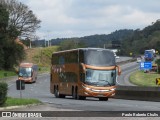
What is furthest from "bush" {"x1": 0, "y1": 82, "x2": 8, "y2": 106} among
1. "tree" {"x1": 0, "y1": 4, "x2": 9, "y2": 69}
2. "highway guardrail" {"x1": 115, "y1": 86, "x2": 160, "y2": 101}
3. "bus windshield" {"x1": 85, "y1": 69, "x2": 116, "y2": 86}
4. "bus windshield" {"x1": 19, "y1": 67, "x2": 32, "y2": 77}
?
"tree" {"x1": 0, "y1": 4, "x2": 9, "y2": 69}

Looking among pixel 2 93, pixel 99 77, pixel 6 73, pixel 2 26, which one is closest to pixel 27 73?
pixel 6 73

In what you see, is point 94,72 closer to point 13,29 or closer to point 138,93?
point 138,93

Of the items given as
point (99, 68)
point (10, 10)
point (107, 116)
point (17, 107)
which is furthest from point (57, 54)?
point (10, 10)

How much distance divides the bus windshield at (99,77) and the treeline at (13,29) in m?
68.9

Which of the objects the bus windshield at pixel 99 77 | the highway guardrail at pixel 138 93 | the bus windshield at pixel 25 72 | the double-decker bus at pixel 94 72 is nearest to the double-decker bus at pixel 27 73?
the bus windshield at pixel 25 72

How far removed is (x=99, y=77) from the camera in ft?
126

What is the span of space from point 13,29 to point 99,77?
2996 inches

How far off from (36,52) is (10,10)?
1112 inches

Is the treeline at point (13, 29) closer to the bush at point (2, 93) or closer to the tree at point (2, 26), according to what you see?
the tree at point (2, 26)

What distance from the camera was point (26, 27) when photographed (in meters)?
121

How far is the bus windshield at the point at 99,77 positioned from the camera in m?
38.2

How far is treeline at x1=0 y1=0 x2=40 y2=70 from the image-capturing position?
108 m

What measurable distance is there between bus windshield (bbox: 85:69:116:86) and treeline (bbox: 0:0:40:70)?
6894 centimetres

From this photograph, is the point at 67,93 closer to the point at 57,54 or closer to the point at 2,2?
the point at 57,54
